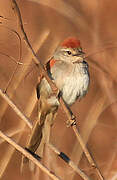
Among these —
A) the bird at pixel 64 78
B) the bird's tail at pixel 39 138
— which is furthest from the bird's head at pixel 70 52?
the bird's tail at pixel 39 138

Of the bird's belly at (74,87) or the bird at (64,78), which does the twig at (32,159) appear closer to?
the bird at (64,78)

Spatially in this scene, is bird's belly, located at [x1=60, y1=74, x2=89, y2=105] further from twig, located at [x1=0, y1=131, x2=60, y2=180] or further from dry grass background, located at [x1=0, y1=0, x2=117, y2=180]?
twig, located at [x1=0, y1=131, x2=60, y2=180]

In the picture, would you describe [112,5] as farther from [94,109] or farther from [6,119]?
[94,109]

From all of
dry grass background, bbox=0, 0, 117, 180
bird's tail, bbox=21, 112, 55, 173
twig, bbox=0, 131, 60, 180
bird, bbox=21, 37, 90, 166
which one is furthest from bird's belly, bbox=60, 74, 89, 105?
twig, bbox=0, 131, 60, 180

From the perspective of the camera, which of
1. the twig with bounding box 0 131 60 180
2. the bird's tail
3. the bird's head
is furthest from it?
the bird's head

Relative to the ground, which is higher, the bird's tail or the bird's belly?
the bird's belly

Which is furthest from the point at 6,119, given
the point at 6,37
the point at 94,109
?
the point at 94,109

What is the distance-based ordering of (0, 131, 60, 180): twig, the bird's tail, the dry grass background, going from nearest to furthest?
1. (0, 131, 60, 180): twig
2. the dry grass background
3. the bird's tail
